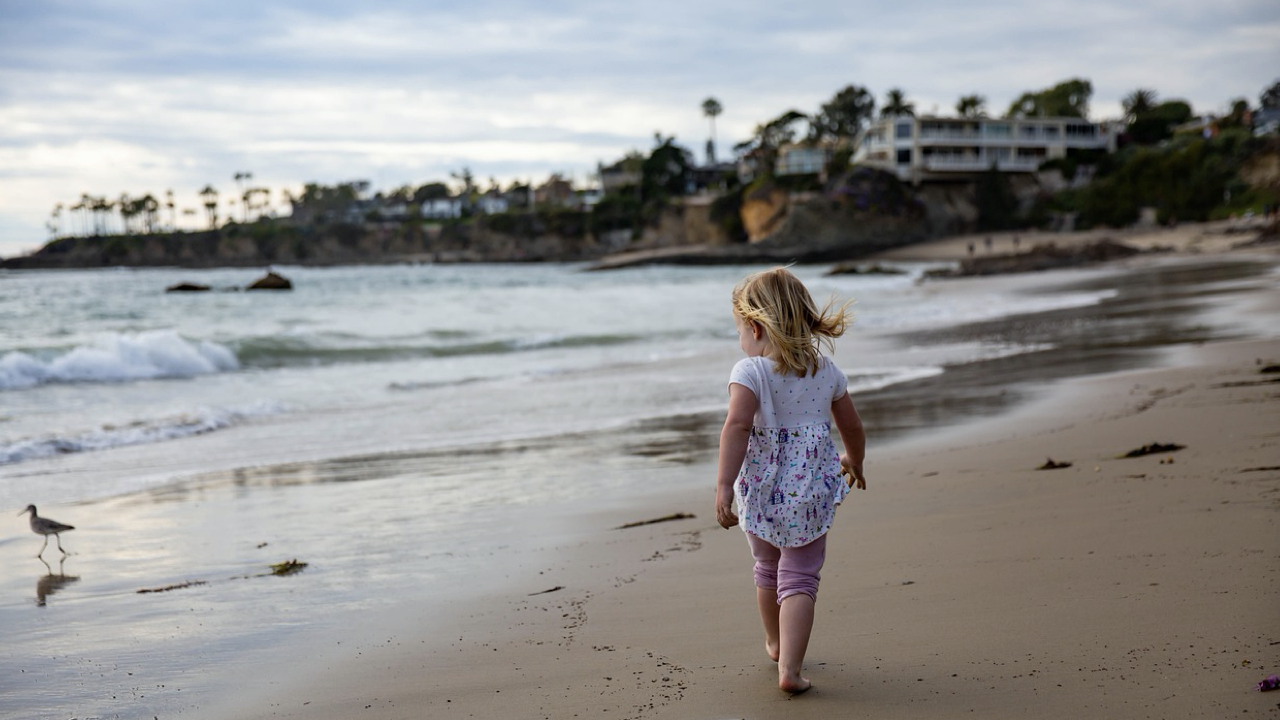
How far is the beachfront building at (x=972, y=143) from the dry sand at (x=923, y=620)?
8276 cm

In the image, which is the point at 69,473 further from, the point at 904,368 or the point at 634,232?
the point at 634,232

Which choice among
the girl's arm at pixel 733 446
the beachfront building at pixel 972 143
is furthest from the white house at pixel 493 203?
the girl's arm at pixel 733 446

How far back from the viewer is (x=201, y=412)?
36.4ft

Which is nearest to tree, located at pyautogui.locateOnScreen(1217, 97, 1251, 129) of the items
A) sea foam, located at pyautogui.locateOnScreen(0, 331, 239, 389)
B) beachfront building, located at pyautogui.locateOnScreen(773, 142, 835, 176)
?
beachfront building, located at pyautogui.locateOnScreen(773, 142, 835, 176)

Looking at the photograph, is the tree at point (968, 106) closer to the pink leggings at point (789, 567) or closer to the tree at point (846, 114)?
the tree at point (846, 114)

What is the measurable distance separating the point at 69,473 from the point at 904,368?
377 inches

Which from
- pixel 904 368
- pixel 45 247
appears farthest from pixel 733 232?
pixel 45 247

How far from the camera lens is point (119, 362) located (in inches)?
615

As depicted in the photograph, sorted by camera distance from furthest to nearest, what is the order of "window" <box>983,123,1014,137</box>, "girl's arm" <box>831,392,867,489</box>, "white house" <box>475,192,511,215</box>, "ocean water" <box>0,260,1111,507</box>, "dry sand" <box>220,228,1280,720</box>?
"white house" <box>475,192,511,215</box> < "window" <box>983,123,1014,137</box> < "ocean water" <box>0,260,1111,507</box> < "girl's arm" <box>831,392,867,489</box> < "dry sand" <box>220,228,1280,720</box>

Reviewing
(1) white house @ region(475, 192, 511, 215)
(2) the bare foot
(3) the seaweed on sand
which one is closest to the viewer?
(2) the bare foot

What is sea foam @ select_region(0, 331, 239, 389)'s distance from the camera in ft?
48.4

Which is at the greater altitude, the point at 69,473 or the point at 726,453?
the point at 726,453

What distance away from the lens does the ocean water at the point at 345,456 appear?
12.8ft

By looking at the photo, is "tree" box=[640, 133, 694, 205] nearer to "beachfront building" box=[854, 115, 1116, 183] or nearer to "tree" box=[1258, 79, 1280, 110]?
"beachfront building" box=[854, 115, 1116, 183]
